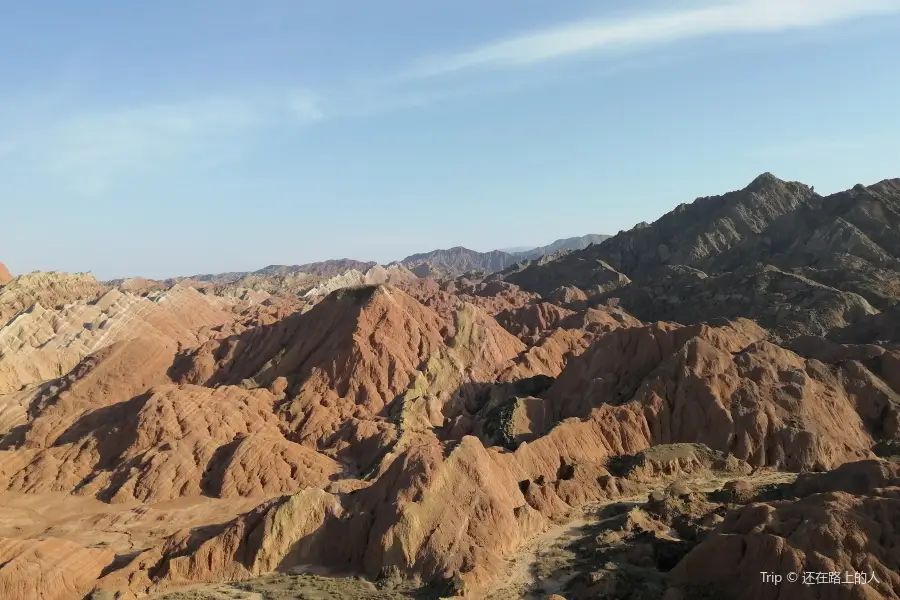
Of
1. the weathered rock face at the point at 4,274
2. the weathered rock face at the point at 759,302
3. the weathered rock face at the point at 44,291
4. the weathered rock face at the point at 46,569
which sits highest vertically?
the weathered rock face at the point at 4,274

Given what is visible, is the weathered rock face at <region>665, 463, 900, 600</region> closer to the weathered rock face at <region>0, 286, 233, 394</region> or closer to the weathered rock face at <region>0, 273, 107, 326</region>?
the weathered rock face at <region>0, 286, 233, 394</region>

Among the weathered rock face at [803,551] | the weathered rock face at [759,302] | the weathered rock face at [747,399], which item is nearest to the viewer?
the weathered rock face at [803,551]

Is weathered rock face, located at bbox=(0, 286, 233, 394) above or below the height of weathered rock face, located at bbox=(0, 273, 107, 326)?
below

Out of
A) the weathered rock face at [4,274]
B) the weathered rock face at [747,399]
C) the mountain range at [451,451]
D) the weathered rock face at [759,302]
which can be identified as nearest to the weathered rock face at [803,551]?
the mountain range at [451,451]

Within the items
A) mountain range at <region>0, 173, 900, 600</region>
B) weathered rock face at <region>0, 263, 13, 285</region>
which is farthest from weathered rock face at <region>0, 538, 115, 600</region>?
weathered rock face at <region>0, 263, 13, 285</region>

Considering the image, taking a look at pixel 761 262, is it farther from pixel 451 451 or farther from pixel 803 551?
pixel 803 551

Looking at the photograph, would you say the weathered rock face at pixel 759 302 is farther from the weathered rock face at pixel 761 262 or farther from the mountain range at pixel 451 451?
the mountain range at pixel 451 451

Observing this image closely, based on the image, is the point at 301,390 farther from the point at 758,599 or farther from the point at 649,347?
the point at 758,599

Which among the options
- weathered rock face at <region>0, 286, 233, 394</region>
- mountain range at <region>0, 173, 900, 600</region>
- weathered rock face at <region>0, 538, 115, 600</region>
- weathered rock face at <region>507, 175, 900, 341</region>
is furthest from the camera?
weathered rock face at <region>507, 175, 900, 341</region>

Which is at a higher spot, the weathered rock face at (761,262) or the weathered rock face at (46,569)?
the weathered rock face at (761,262)

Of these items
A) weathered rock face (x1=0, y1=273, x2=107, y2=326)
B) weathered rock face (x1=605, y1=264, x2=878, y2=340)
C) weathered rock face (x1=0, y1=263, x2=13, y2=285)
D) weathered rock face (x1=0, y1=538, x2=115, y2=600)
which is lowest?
weathered rock face (x1=0, y1=538, x2=115, y2=600)
